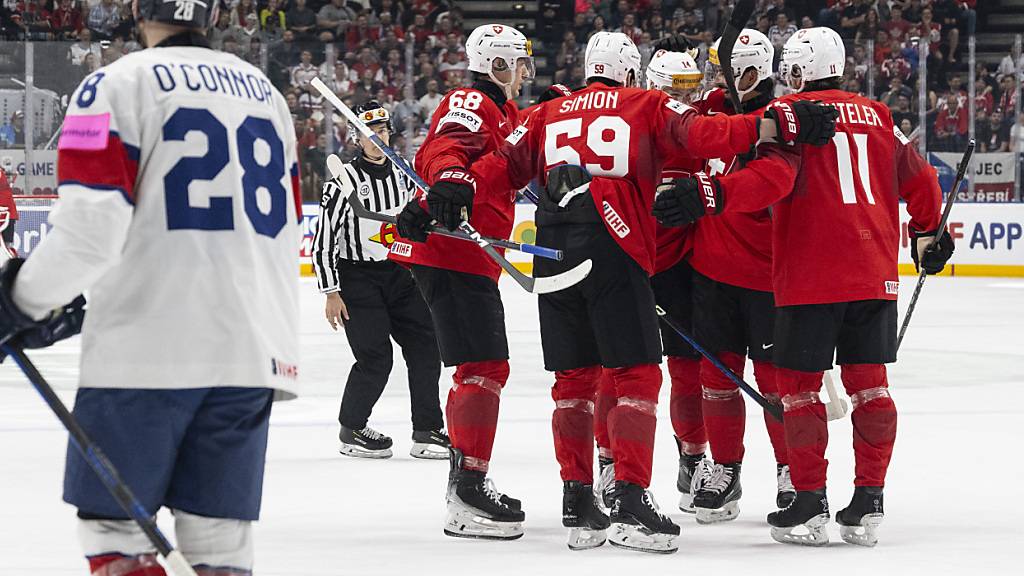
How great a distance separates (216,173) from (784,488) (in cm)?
249

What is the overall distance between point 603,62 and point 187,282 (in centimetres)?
199

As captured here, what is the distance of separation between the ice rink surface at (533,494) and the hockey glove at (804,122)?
1086 mm

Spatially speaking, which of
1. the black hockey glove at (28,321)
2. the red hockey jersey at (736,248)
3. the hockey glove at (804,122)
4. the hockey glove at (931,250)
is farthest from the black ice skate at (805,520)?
the black hockey glove at (28,321)

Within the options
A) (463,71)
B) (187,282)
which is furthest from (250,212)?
(463,71)

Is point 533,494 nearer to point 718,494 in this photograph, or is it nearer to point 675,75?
point 718,494

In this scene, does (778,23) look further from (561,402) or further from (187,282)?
(187,282)

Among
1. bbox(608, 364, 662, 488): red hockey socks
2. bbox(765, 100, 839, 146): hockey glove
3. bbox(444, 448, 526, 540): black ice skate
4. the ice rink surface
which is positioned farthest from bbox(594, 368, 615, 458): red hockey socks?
bbox(765, 100, 839, 146): hockey glove

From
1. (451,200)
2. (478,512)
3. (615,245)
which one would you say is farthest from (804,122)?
(478,512)

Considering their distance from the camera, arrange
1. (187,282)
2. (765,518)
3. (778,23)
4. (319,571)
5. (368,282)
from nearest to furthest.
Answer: (187,282) < (319,571) < (765,518) < (368,282) < (778,23)

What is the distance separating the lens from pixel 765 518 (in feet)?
14.3

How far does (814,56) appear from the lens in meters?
4.05

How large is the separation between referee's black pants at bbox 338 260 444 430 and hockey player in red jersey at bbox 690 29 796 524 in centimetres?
136

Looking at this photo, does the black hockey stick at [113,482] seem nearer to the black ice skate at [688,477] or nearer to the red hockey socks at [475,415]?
the red hockey socks at [475,415]

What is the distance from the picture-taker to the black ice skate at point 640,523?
12.4 feet
